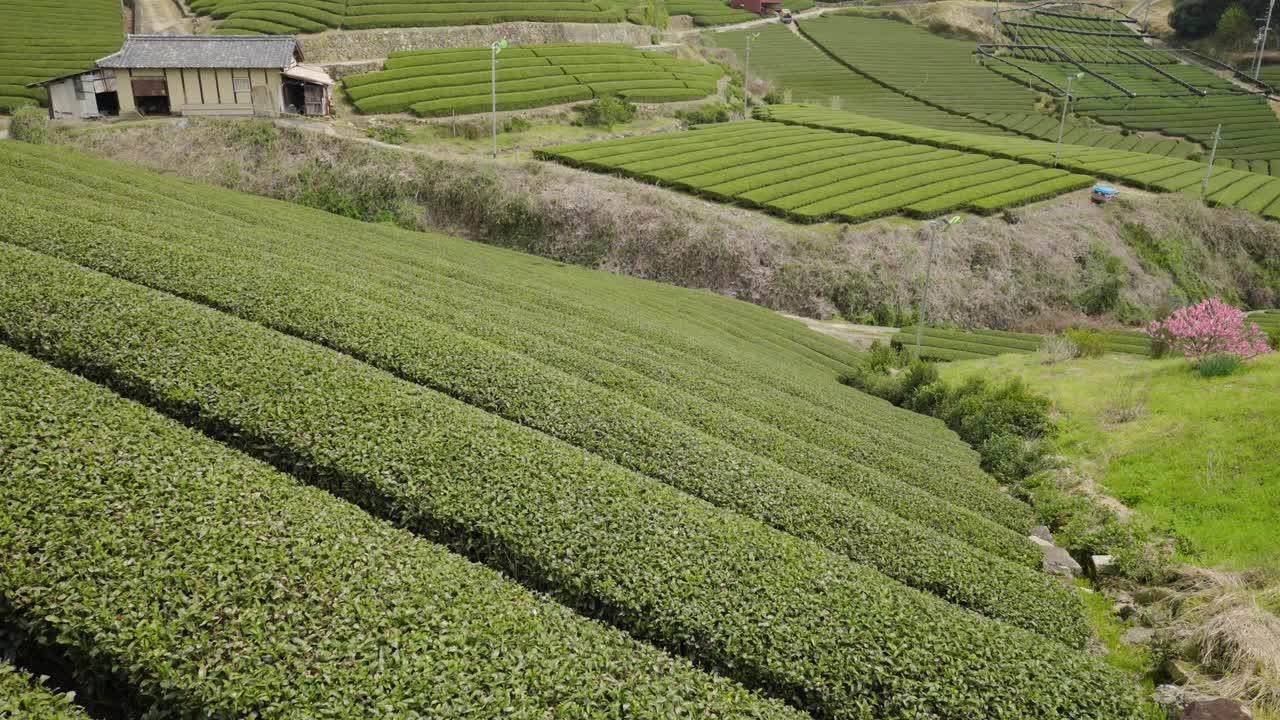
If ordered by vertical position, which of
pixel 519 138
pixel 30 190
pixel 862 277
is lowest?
pixel 862 277

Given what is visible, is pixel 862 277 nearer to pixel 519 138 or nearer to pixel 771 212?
pixel 771 212

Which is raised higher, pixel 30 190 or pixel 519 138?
pixel 30 190

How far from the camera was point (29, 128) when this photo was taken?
43.4 m

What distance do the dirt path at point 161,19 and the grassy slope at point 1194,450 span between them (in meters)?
69.9

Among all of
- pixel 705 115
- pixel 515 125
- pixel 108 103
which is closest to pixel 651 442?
pixel 515 125

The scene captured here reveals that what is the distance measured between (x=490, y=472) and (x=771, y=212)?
4490 cm

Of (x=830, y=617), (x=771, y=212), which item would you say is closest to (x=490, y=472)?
(x=830, y=617)

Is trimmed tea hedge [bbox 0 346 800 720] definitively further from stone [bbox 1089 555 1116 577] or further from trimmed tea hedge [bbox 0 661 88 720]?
stone [bbox 1089 555 1116 577]

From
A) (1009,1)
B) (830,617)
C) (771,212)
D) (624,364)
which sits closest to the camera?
(830,617)

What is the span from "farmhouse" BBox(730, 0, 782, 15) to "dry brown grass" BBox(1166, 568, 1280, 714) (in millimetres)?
129835

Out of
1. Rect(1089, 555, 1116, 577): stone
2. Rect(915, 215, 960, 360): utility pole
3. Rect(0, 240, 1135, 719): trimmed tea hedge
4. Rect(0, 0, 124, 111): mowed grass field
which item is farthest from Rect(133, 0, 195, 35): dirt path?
Rect(1089, 555, 1116, 577): stone

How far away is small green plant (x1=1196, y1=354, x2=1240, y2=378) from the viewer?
2436 cm

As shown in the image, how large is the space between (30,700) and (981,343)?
4444 centimetres

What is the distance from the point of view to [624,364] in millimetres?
21391
